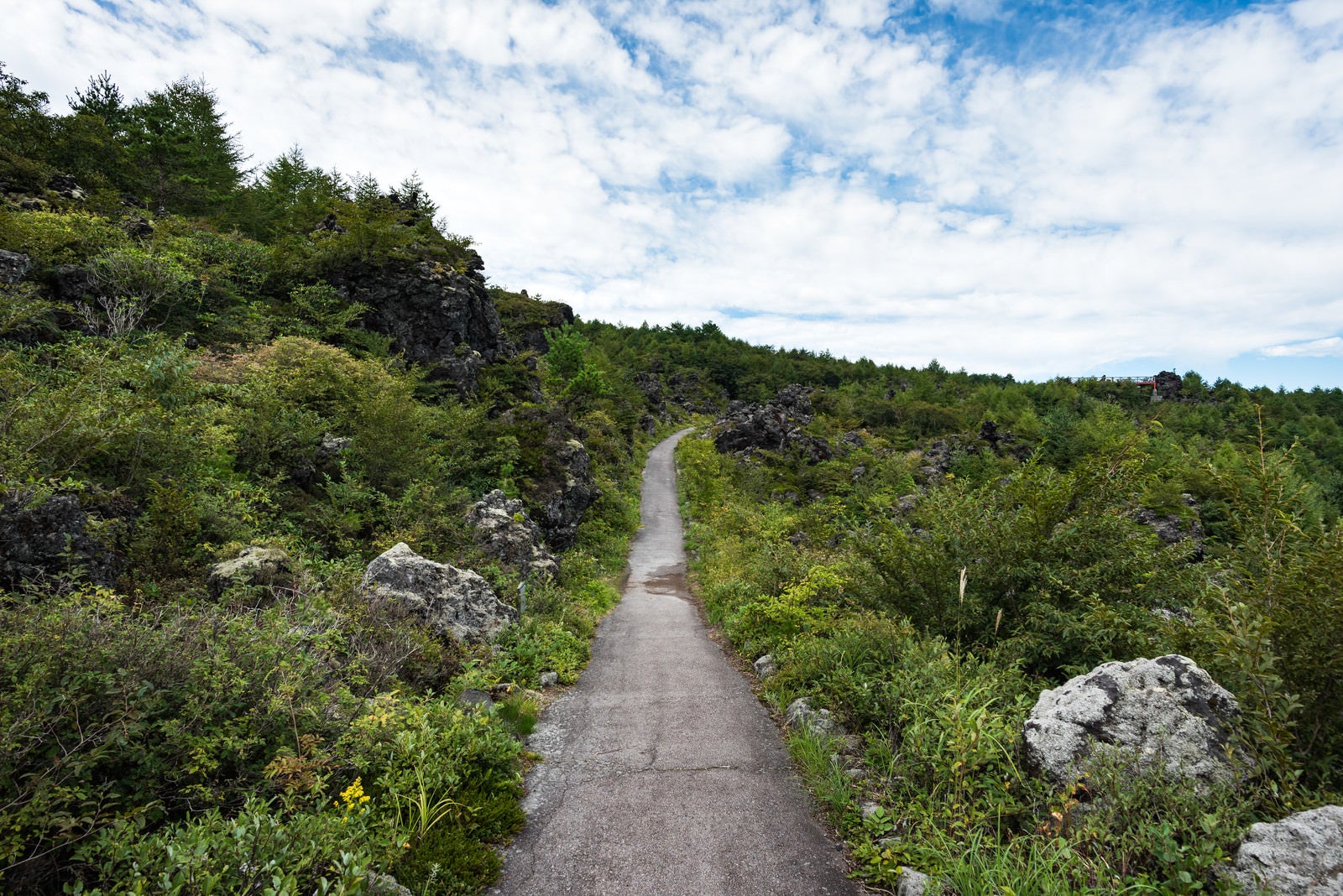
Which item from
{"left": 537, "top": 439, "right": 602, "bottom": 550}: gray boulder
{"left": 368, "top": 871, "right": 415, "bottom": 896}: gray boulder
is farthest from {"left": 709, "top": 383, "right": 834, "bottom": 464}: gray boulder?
{"left": 368, "top": 871, "right": 415, "bottom": 896}: gray boulder

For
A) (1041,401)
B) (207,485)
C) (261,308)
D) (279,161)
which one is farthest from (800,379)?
(207,485)

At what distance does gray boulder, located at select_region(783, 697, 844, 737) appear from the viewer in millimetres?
5859

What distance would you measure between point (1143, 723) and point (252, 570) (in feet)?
30.1

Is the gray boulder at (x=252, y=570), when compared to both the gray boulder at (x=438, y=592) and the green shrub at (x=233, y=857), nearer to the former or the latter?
the gray boulder at (x=438, y=592)

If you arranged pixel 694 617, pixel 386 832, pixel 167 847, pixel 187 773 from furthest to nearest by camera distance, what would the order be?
pixel 694 617 < pixel 386 832 < pixel 187 773 < pixel 167 847

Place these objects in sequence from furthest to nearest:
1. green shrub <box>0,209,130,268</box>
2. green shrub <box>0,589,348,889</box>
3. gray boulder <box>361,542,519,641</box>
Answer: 1. green shrub <box>0,209,130,268</box>
2. gray boulder <box>361,542,519,641</box>
3. green shrub <box>0,589,348,889</box>

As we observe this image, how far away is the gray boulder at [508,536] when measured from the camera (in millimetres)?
10469

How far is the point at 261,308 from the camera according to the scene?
15.1 meters

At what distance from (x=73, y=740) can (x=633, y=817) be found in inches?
160

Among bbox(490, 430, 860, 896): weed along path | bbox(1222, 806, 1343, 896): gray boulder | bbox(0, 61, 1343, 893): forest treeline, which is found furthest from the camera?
bbox(490, 430, 860, 896): weed along path

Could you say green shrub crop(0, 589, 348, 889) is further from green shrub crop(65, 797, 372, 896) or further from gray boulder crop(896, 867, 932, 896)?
gray boulder crop(896, 867, 932, 896)

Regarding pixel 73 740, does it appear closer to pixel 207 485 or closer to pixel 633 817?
pixel 633 817

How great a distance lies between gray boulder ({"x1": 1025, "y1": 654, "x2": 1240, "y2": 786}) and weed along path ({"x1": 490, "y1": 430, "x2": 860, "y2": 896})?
77.6 inches

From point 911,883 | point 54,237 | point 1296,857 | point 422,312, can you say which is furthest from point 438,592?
point 422,312
